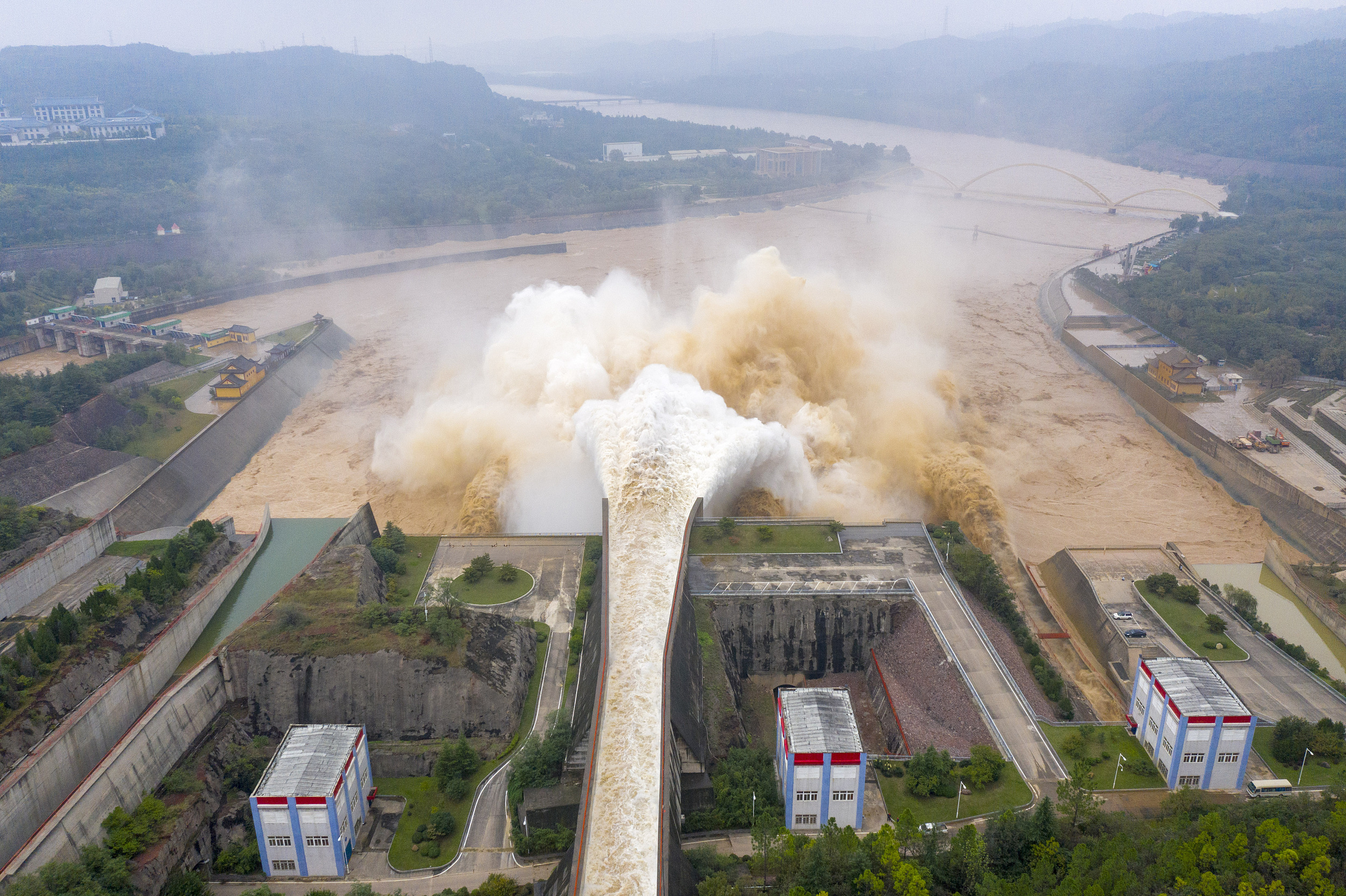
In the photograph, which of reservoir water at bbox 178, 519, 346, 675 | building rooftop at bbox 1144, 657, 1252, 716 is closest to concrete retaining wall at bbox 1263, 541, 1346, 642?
building rooftop at bbox 1144, 657, 1252, 716

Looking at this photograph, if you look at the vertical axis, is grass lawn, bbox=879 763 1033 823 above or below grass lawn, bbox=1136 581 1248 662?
above

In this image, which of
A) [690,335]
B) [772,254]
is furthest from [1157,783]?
[772,254]

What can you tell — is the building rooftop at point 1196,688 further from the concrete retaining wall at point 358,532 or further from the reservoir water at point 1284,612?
the concrete retaining wall at point 358,532

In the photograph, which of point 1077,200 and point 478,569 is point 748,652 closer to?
point 478,569

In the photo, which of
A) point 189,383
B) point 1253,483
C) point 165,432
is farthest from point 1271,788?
point 189,383

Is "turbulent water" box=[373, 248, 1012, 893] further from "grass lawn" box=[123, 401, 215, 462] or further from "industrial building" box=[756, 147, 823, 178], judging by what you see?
"industrial building" box=[756, 147, 823, 178]

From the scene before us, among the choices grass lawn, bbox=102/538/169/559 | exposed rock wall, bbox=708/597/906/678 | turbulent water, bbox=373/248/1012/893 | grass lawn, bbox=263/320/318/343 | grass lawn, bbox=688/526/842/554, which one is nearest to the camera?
exposed rock wall, bbox=708/597/906/678
